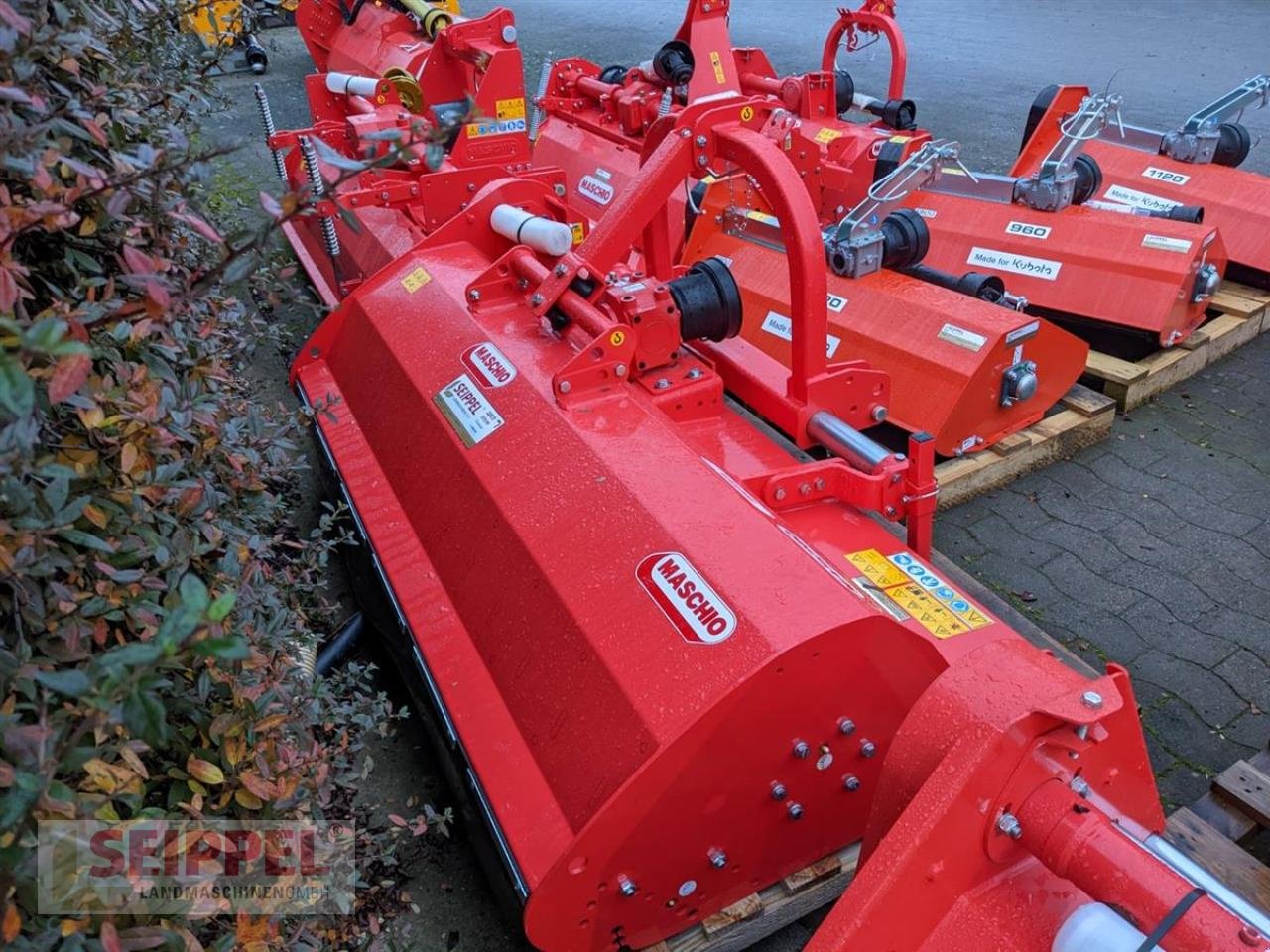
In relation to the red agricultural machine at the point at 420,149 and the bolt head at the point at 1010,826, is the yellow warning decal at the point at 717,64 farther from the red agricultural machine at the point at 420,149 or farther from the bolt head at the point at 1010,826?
the bolt head at the point at 1010,826

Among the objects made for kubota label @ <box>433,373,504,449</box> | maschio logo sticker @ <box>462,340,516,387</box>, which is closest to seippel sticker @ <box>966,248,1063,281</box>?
maschio logo sticker @ <box>462,340,516,387</box>

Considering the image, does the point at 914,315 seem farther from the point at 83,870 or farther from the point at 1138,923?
the point at 83,870

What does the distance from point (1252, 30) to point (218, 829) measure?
41.9ft

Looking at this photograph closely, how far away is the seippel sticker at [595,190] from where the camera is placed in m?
5.39

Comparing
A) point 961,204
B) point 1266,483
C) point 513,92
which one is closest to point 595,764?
point 1266,483

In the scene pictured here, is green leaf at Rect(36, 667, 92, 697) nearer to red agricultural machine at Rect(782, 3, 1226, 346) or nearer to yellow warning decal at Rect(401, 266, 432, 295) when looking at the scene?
yellow warning decal at Rect(401, 266, 432, 295)

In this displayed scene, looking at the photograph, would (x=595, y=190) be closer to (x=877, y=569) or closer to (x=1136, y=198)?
(x=1136, y=198)

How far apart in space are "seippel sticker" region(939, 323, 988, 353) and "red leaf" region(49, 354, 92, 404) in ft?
9.87

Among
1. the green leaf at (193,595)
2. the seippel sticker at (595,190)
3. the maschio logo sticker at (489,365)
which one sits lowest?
the seippel sticker at (595,190)

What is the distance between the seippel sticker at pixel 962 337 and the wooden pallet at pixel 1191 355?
0.89 metres

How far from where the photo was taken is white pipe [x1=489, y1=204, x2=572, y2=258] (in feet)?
9.57

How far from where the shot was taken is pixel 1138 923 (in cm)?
122

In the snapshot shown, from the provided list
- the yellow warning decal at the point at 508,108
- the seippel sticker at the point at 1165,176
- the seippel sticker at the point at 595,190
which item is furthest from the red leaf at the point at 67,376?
the seippel sticker at the point at 1165,176

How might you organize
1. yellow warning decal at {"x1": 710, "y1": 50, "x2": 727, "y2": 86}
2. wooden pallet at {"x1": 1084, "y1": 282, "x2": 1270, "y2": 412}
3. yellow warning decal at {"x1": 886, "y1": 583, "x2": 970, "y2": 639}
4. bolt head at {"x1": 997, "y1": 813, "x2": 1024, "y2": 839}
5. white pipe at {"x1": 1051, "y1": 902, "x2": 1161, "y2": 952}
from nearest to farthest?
white pipe at {"x1": 1051, "y1": 902, "x2": 1161, "y2": 952}
bolt head at {"x1": 997, "y1": 813, "x2": 1024, "y2": 839}
yellow warning decal at {"x1": 886, "y1": 583, "x2": 970, "y2": 639}
wooden pallet at {"x1": 1084, "y1": 282, "x2": 1270, "y2": 412}
yellow warning decal at {"x1": 710, "y1": 50, "x2": 727, "y2": 86}
